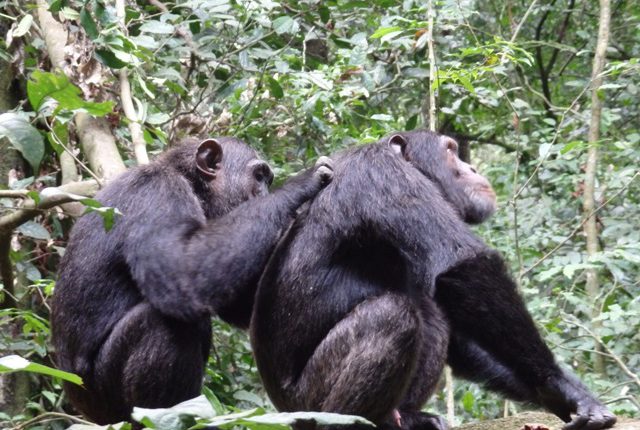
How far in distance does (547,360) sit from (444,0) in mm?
3550

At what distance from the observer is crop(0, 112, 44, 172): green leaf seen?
2738mm

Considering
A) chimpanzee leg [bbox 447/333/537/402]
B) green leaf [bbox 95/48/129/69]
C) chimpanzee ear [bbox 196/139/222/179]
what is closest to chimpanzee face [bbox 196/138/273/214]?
chimpanzee ear [bbox 196/139/222/179]

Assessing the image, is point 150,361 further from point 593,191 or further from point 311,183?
point 593,191

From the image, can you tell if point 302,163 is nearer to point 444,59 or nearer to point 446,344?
point 444,59

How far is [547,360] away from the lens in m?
4.89

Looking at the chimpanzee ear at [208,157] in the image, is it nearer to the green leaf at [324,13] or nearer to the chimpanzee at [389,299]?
the chimpanzee at [389,299]

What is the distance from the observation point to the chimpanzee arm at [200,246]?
4836 mm

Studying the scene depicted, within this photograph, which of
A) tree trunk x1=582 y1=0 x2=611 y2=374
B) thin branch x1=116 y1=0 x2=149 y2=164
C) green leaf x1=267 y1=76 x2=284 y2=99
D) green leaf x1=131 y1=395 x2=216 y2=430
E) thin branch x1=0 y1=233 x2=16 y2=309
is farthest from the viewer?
tree trunk x1=582 y1=0 x2=611 y2=374

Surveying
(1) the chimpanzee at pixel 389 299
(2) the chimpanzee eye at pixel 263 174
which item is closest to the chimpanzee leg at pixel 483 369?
(1) the chimpanzee at pixel 389 299

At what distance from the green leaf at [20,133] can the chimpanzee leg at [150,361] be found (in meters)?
2.05

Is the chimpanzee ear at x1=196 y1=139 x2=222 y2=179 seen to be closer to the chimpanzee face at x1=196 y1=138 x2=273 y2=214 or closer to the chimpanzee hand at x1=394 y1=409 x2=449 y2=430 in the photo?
the chimpanzee face at x1=196 y1=138 x2=273 y2=214

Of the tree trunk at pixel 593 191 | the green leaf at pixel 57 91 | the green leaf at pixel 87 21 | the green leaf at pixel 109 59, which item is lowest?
the tree trunk at pixel 593 191

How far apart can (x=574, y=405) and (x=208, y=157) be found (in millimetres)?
2619

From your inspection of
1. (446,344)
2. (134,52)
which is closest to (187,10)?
(134,52)
